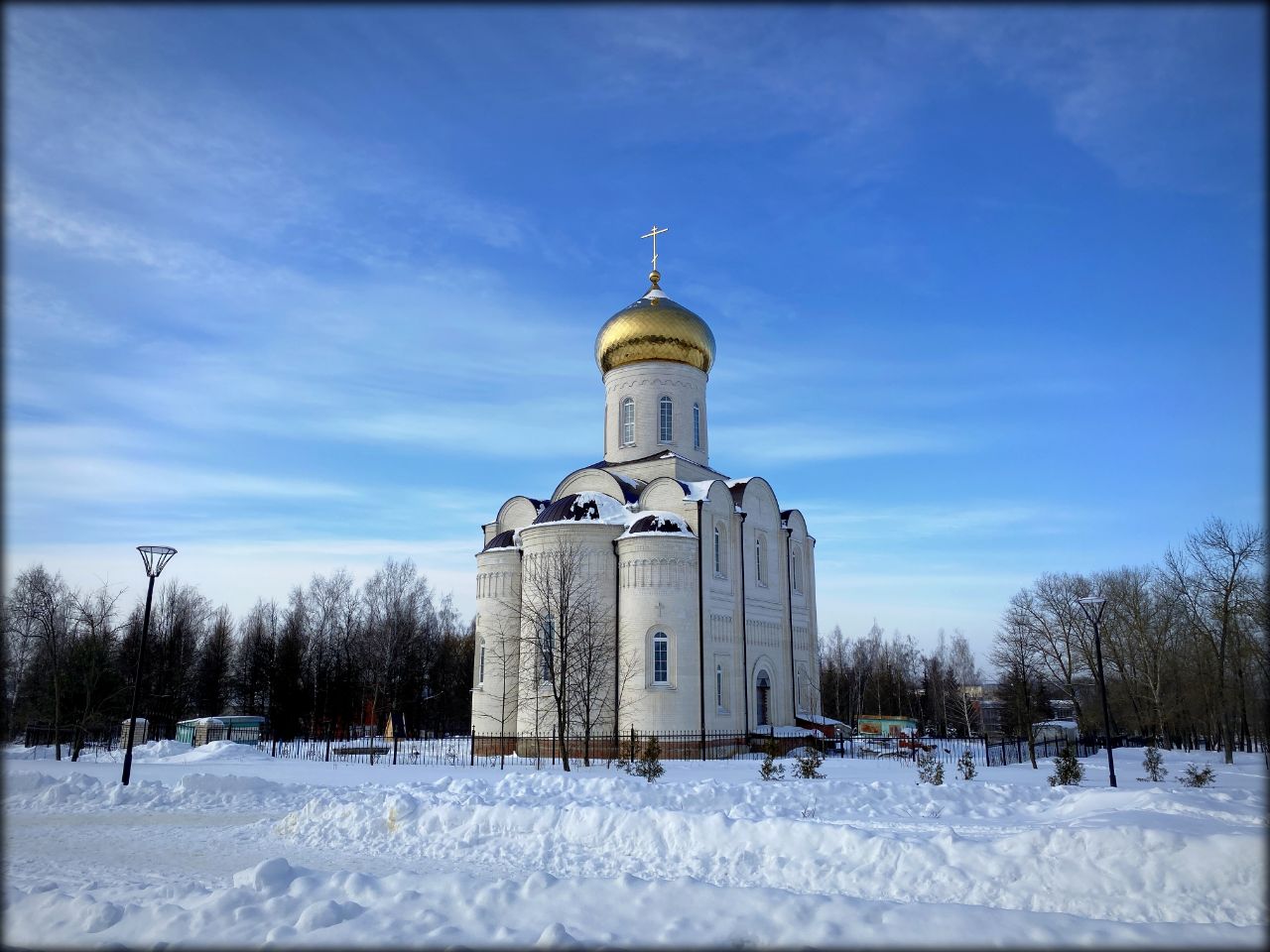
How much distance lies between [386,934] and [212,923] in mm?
1445

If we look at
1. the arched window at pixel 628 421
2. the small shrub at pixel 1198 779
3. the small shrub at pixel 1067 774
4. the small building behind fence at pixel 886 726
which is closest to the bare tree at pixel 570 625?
the arched window at pixel 628 421

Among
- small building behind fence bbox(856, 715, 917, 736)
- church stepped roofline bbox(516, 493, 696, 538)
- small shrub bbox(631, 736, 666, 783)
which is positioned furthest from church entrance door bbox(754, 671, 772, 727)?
small shrub bbox(631, 736, 666, 783)

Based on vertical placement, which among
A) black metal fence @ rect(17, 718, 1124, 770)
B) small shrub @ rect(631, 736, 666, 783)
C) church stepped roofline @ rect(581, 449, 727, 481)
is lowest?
black metal fence @ rect(17, 718, 1124, 770)

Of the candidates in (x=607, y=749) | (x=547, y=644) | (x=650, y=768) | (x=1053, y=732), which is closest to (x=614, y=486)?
(x=547, y=644)

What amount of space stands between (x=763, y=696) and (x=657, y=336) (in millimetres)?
13660

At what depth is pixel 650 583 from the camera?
85.7ft

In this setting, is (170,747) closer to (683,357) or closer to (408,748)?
(408,748)

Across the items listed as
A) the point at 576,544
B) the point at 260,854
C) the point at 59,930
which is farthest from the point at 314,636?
the point at 59,930

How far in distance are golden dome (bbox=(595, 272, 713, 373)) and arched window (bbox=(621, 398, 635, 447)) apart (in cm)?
156

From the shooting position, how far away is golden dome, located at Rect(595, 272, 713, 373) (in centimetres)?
3194

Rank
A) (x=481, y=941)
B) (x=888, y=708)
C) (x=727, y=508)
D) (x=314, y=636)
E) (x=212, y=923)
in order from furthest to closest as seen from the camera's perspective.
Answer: (x=888, y=708) → (x=314, y=636) → (x=727, y=508) → (x=212, y=923) → (x=481, y=941)

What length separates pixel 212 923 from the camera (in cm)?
607

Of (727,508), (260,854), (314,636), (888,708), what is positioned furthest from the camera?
(888,708)

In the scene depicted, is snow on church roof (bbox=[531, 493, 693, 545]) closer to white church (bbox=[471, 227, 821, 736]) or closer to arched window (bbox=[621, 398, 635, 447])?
white church (bbox=[471, 227, 821, 736])
